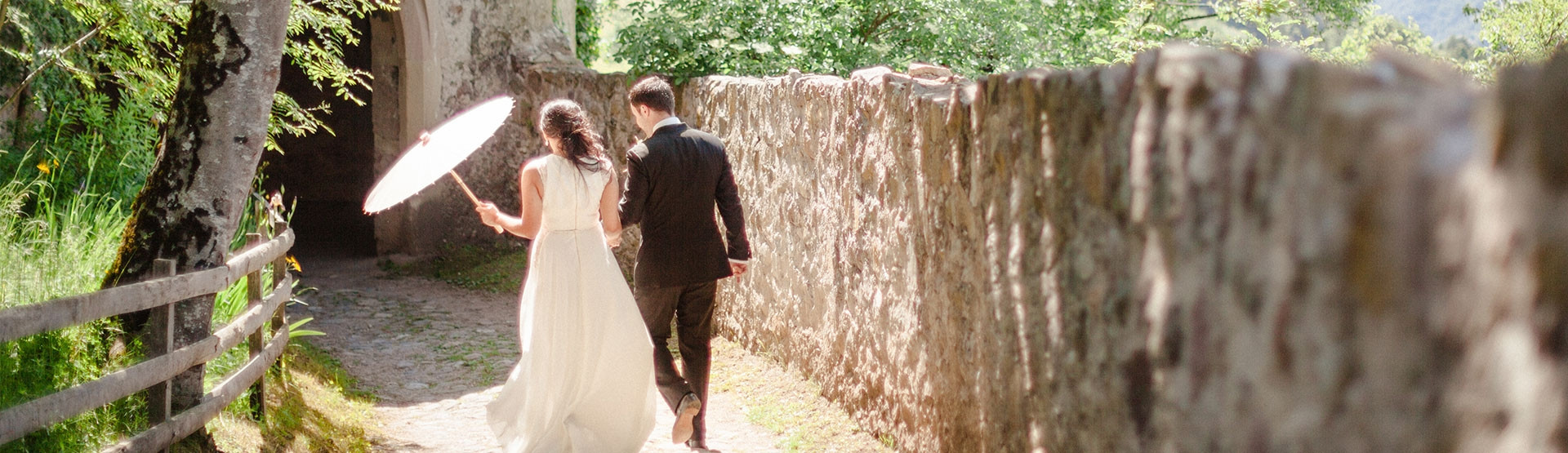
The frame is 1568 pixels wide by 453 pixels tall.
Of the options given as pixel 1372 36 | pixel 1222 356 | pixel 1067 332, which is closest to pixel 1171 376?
pixel 1222 356

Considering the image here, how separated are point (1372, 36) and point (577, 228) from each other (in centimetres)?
1786

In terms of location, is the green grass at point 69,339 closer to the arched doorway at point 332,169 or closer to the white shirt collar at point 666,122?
the white shirt collar at point 666,122

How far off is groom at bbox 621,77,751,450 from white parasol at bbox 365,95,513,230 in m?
0.60

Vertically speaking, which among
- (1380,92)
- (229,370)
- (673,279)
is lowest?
(229,370)

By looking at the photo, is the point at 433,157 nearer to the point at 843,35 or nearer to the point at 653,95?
the point at 653,95

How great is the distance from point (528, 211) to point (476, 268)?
18.6 ft

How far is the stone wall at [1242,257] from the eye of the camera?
1.32m

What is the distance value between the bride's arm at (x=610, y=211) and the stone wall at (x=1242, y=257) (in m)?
1.21

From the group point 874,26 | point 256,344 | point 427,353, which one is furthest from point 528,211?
point 874,26

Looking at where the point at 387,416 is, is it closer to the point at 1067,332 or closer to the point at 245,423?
the point at 245,423

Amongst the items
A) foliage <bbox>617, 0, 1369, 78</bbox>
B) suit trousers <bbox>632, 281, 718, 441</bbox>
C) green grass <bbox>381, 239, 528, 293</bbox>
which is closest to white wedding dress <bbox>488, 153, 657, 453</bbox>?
suit trousers <bbox>632, 281, 718, 441</bbox>

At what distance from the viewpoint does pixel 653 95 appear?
16.0 feet

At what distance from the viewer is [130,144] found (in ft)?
22.7

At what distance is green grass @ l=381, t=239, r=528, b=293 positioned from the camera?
9711 millimetres
